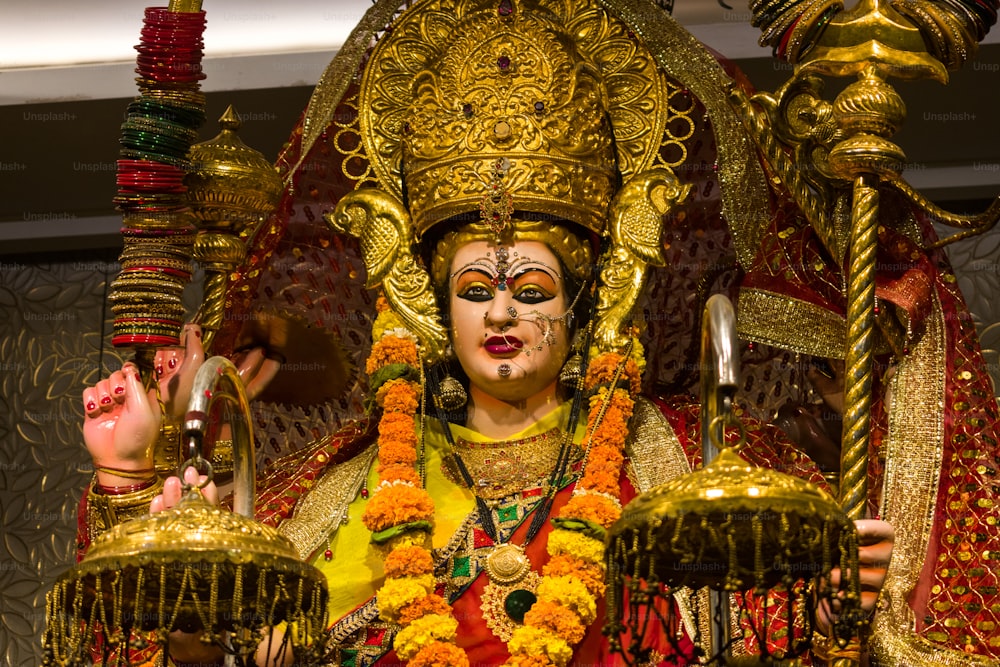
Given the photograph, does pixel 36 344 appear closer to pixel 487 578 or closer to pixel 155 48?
pixel 155 48

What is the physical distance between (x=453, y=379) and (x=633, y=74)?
86 centimetres

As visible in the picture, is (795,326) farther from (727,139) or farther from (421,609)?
(421,609)

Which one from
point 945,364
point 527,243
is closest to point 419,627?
point 527,243

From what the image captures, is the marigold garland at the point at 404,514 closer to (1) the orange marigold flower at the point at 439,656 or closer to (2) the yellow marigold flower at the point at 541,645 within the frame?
(1) the orange marigold flower at the point at 439,656

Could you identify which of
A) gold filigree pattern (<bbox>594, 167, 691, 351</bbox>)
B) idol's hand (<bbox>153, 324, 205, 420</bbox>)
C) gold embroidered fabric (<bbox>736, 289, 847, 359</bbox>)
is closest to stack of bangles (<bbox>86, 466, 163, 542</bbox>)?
idol's hand (<bbox>153, 324, 205, 420</bbox>)

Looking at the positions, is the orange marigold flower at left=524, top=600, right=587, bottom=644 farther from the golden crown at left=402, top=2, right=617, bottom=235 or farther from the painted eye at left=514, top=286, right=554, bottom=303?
the golden crown at left=402, top=2, right=617, bottom=235

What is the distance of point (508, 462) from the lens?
4176mm

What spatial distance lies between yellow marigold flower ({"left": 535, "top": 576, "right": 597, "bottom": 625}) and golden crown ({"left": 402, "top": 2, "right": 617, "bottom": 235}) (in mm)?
870

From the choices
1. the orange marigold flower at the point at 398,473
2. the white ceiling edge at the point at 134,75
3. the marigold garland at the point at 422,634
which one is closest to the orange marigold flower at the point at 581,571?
the marigold garland at the point at 422,634

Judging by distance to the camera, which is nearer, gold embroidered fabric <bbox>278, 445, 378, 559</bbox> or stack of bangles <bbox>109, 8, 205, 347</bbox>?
stack of bangles <bbox>109, 8, 205, 347</bbox>

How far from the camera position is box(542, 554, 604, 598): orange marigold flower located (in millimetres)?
3771

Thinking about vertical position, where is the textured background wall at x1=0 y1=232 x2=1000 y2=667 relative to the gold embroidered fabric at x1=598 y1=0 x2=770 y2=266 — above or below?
below

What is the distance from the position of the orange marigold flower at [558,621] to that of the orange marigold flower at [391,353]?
73 centimetres

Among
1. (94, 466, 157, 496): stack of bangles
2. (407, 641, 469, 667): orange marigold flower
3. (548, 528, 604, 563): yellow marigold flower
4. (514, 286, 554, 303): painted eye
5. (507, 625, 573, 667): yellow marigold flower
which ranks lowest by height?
(407, 641, 469, 667): orange marigold flower
